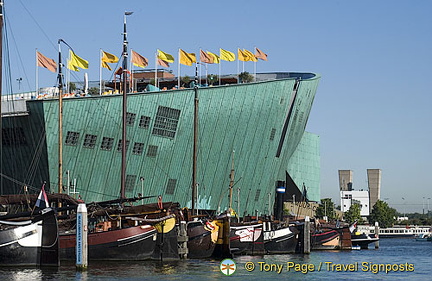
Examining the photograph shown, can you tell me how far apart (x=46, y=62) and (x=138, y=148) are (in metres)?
13.8

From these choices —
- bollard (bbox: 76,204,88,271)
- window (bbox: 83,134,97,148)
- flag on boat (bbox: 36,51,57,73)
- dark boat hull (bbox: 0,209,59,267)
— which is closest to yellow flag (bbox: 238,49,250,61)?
window (bbox: 83,134,97,148)

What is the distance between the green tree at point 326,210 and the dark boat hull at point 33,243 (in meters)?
117

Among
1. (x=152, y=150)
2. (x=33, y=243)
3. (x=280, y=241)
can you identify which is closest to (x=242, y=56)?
(x=152, y=150)

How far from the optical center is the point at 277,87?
95500mm

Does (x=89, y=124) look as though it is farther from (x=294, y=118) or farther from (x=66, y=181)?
(x=294, y=118)

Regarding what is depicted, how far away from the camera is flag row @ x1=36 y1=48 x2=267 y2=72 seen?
2896 inches

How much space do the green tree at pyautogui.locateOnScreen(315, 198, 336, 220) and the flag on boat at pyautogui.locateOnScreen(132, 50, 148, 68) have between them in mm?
82827

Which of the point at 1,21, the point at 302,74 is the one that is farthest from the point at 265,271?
the point at 302,74

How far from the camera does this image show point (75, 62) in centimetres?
7475

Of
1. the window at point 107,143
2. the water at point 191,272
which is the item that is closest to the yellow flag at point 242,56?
the window at point 107,143

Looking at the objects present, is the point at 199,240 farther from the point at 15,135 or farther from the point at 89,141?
the point at 15,135

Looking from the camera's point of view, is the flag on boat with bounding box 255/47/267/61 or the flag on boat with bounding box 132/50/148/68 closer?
the flag on boat with bounding box 132/50/148/68

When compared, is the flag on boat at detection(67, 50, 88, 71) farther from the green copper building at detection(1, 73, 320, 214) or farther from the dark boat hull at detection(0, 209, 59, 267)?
the dark boat hull at detection(0, 209, 59, 267)

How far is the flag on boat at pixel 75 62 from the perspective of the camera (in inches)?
2931
